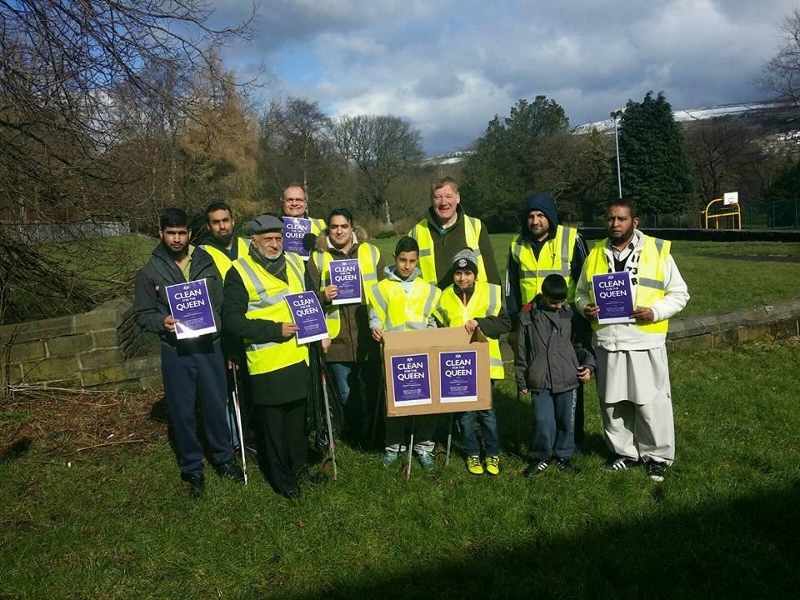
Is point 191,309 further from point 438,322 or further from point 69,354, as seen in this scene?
point 69,354

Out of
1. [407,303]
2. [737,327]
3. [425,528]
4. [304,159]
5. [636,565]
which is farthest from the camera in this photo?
[304,159]

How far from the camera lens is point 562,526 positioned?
421 centimetres

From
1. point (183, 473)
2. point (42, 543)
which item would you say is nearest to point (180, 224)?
point (183, 473)

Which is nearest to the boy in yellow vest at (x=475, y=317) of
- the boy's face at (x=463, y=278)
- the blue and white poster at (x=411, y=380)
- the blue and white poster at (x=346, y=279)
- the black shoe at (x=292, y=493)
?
the boy's face at (x=463, y=278)

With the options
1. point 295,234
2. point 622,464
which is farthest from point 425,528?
point 295,234

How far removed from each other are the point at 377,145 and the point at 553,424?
63780mm

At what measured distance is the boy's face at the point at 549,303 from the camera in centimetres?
477

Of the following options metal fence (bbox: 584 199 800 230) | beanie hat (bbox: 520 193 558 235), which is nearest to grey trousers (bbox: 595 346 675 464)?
beanie hat (bbox: 520 193 558 235)

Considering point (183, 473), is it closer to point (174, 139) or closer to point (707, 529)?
point (707, 529)

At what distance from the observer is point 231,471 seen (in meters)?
5.20

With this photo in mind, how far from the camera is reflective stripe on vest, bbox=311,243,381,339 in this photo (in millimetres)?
5375

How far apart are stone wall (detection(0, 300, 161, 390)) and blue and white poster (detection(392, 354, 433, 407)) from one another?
13.4ft

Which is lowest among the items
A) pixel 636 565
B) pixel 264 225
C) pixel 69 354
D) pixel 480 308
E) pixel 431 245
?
pixel 636 565

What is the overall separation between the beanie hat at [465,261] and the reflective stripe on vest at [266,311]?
4.43 feet
